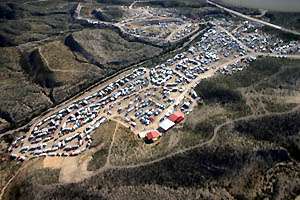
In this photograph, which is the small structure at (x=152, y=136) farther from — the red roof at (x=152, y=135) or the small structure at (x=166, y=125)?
the small structure at (x=166, y=125)

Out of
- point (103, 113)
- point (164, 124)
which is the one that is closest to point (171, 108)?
point (164, 124)

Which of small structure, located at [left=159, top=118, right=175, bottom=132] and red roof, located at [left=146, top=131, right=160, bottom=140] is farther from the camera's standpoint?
small structure, located at [left=159, top=118, right=175, bottom=132]

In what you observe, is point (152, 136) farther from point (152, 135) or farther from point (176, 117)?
point (176, 117)

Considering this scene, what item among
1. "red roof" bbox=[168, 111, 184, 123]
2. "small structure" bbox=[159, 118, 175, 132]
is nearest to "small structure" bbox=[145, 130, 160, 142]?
"small structure" bbox=[159, 118, 175, 132]

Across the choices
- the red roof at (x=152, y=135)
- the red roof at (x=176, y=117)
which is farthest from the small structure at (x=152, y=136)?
the red roof at (x=176, y=117)

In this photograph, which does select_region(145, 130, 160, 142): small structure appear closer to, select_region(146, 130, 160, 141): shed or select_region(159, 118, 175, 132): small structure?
select_region(146, 130, 160, 141): shed

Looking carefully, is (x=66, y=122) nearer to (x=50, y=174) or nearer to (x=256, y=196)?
(x=50, y=174)

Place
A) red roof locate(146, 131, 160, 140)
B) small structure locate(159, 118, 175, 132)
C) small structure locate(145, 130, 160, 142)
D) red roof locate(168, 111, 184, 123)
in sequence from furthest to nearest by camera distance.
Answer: red roof locate(168, 111, 184, 123) < small structure locate(159, 118, 175, 132) < red roof locate(146, 131, 160, 140) < small structure locate(145, 130, 160, 142)

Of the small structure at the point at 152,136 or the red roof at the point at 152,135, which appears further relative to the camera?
the red roof at the point at 152,135

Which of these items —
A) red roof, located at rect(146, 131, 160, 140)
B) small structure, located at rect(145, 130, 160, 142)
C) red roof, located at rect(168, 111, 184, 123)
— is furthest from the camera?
red roof, located at rect(168, 111, 184, 123)

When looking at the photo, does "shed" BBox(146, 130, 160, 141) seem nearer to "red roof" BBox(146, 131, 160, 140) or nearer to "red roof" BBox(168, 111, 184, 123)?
"red roof" BBox(146, 131, 160, 140)

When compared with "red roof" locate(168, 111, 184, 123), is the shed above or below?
below
